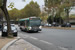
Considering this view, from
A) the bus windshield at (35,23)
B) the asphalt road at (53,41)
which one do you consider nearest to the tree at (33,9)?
the bus windshield at (35,23)

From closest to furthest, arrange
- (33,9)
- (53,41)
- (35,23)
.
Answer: (53,41)
(35,23)
(33,9)

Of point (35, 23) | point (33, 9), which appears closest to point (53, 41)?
point (35, 23)

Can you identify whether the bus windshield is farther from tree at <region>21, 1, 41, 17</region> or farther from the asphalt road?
tree at <region>21, 1, 41, 17</region>

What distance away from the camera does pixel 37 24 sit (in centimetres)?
2912

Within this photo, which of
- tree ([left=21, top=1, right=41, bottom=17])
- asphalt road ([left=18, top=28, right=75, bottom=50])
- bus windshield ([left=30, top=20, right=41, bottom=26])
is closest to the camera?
asphalt road ([left=18, top=28, right=75, bottom=50])

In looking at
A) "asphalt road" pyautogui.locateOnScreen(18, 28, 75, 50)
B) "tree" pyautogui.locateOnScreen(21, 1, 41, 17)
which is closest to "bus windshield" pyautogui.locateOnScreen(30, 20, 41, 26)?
"asphalt road" pyautogui.locateOnScreen(18, 28, 75, 50)

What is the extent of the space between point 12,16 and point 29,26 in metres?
79.6

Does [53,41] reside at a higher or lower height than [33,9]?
lower

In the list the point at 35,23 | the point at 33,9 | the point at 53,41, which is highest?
the point at 33,9

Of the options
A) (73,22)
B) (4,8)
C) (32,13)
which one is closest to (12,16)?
(32,13)

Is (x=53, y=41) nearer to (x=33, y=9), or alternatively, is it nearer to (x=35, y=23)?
(x=35, y=23)

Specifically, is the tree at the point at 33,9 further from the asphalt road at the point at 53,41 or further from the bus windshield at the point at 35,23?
the asphalt road at the point at 53,41

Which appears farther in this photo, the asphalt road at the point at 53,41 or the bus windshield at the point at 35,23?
the bus windshield at the point at 35,23

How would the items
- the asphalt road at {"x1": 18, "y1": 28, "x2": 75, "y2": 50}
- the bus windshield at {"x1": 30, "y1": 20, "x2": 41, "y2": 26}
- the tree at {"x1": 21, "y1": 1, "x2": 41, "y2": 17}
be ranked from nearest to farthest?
→ the asphalt road at {"x1": 18, "y1": 28, "x2": 75, "y2": 50} < the bus windshield at {"x1": 30, "y1": 20, "x2": 41, "y2": 26} < the tree at {"x1": 21, "y1": 1, "x2": 41, "y2": 17}
